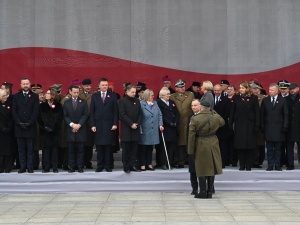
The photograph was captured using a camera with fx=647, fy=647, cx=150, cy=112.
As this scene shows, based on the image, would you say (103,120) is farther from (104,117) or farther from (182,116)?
(182,116)

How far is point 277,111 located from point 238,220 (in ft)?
13.0

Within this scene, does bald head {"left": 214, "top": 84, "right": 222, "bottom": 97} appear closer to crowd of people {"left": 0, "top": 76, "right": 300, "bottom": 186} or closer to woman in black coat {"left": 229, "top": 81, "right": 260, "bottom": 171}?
crowd of people {"left": 0, "top": 76, "right": 300, "bottom": 186}

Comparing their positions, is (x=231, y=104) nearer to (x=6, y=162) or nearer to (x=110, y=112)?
(x=110, y=112)

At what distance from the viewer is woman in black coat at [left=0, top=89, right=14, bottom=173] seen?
40.5 ft

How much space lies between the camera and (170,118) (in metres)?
12.8

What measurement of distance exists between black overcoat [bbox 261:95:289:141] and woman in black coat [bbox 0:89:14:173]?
16.0 feet

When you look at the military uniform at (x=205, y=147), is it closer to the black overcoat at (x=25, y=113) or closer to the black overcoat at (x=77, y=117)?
the black overcoat at (x=77, y=117)

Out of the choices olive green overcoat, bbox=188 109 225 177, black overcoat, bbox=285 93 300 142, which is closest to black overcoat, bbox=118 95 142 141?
olive green overcoat, bbox=188 109 225 177

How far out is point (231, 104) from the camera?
13.1 metres

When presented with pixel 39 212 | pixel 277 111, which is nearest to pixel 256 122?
pixel 277 111

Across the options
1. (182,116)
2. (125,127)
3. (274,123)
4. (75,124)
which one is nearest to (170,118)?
(182,116)

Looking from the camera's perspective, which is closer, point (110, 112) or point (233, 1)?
point (110, 112)

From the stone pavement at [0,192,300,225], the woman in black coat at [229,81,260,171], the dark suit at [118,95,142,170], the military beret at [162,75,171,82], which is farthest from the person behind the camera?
the military beret at [162,75,171,82]

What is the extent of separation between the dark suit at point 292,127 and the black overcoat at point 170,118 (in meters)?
2.19
